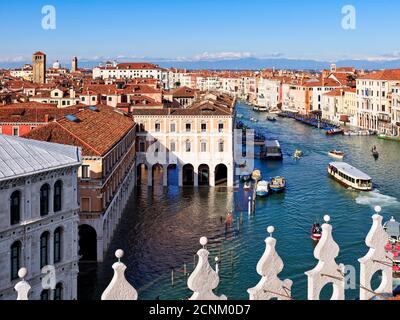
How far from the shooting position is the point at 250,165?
30.3m

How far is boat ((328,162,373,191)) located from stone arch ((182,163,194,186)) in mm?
6375

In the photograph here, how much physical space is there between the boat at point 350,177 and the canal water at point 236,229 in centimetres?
39

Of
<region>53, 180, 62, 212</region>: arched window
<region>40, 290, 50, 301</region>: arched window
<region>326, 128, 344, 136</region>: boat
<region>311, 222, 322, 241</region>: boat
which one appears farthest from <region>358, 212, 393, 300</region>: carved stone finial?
<region>326, 128, 344, 136</region>: boat

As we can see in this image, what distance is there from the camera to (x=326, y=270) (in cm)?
360

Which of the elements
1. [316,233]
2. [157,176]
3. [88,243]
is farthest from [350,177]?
[88,243]

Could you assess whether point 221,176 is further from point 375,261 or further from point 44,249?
point 375,261

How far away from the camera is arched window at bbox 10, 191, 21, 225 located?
8.56 meters

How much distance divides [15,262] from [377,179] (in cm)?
2120

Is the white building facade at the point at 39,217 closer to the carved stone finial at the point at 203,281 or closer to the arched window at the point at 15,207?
the arched window at the point at 15,207

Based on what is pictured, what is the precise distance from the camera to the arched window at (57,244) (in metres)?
9.34

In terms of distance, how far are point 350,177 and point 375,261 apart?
21.9 metres

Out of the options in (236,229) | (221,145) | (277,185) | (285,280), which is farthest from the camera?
(221,145)

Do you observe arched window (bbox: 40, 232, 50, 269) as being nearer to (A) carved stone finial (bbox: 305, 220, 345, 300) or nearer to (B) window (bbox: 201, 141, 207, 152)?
(A) carved stone finial (bbox: 305, 220, 345, 300)

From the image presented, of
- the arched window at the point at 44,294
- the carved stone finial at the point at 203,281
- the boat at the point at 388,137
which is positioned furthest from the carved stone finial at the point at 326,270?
the boat at the point at 388,137
